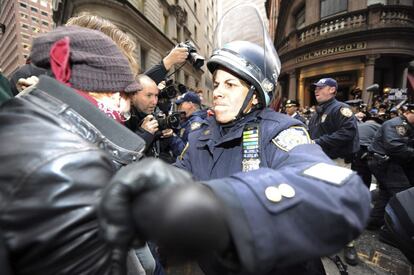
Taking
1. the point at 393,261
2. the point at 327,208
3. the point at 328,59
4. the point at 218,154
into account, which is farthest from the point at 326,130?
the point at 328,59

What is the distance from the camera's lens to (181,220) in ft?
1.39

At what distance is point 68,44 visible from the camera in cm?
87

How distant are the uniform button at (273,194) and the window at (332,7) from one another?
66.3 feet

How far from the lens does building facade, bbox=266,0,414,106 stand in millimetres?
14484

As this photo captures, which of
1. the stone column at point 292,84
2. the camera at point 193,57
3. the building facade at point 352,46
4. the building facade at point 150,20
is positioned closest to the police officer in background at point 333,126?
the camera at point 193,57

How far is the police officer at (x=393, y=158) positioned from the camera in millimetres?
3760

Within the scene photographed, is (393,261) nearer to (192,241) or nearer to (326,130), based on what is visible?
(326,130)

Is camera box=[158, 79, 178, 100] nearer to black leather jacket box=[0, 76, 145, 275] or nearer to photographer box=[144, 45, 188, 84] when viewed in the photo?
photographer box=[144, 45, 188, 84]

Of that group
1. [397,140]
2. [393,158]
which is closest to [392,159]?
[393,158]

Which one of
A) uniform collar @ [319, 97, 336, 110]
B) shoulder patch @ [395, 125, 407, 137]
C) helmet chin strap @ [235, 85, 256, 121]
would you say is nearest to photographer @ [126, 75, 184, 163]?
helmet chin strap @ [235, 85, 256, 121]

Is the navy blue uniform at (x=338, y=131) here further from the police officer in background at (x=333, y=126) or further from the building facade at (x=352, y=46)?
the building facade at (x=352, y=46)

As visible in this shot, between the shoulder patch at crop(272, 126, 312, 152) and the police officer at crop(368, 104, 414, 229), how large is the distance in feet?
11.6

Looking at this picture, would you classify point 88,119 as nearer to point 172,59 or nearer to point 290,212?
point 290,212

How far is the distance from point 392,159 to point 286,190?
4.37 meters
